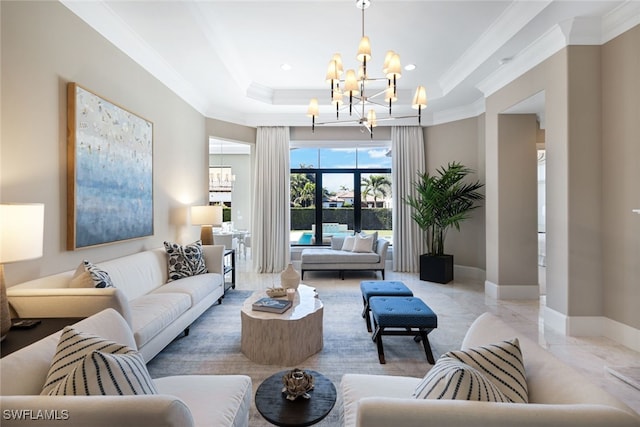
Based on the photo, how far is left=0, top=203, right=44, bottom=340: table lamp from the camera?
160 centimetres

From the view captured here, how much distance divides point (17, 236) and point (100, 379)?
127 centimetres

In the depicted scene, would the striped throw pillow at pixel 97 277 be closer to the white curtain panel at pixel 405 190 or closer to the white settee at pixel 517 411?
the white settee at pixel 517 411

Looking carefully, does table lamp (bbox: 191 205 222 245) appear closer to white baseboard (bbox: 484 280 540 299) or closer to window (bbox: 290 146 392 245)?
window (bbox: 290 146 392 245)

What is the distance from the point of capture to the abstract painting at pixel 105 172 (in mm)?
2494

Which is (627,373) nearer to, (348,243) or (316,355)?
(316,355)

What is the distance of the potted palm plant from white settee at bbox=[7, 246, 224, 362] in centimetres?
348

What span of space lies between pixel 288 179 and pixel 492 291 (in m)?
4.06

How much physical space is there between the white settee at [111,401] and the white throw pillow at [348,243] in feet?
14.7

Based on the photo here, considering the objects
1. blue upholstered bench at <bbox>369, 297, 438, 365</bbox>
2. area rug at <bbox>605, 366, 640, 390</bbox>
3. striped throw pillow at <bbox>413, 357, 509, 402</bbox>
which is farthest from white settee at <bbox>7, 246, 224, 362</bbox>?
area rug at <bbox>605, 366, 640, 390</bbox>

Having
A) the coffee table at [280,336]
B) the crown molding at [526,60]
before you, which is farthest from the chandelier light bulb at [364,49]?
the coffee table at [280,336]

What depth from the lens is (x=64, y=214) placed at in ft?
8.07

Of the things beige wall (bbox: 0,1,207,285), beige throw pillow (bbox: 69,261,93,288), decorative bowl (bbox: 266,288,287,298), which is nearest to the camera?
beige wall (bbox: 0,1,207,285)

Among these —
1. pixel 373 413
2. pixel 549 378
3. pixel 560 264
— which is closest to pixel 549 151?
pixel 560 264

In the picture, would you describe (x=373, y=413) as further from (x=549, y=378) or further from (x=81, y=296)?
(x=81, y=296)
